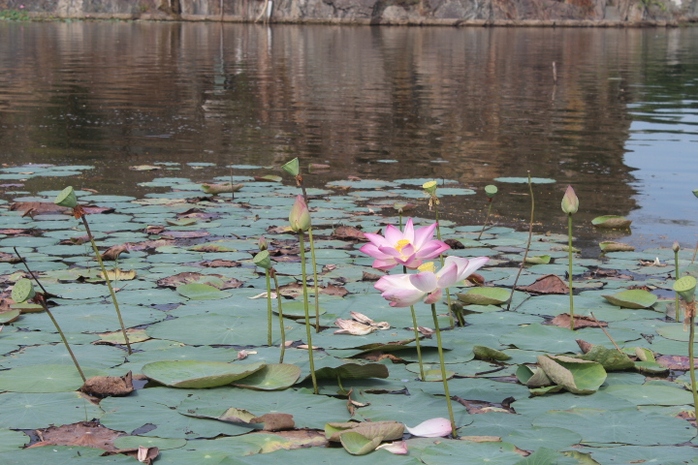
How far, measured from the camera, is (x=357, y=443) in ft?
5.81

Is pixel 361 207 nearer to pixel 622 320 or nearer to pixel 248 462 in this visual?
pixel 622 320

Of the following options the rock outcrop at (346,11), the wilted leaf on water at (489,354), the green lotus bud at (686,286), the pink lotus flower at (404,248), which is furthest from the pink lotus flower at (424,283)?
the rock outcrop at (346,11)

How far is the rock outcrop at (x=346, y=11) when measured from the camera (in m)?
42.2

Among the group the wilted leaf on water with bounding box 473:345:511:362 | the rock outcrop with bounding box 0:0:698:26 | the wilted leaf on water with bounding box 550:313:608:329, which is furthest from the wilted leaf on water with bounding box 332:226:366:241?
the rock outcrop with bounding box 0:0:698:26

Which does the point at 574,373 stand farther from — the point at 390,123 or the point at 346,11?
the point at 346,11

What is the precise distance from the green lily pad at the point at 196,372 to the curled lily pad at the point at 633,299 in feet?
4.34

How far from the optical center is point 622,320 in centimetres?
279

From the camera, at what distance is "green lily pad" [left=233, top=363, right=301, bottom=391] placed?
211cm

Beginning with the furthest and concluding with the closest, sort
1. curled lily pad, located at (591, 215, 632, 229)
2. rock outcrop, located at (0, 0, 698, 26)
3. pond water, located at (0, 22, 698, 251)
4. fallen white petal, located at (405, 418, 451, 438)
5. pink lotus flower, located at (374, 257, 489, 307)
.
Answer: rock outcrop, located at (0, 0, 698, 26) → pond water, located at (0, 22, 698, 251) → curled lily pad, located at (591, 215, 632, 229) → fallen white petal, located at (405, 418, 451, 438) → pink lotus flower, located at (374, 257, 489, 307)

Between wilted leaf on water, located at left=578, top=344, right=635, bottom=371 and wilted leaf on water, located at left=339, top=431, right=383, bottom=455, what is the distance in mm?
727

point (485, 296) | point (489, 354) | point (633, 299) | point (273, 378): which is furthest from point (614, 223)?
A: point (273, 378)

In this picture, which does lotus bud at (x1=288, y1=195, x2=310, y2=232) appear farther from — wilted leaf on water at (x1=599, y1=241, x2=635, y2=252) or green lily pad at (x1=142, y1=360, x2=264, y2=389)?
wilted leaf on water at (x1=599, y1=241, x2=635, y2=252)

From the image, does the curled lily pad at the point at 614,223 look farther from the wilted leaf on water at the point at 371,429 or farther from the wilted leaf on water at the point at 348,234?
the wilted leaf on water at the point at 371,429

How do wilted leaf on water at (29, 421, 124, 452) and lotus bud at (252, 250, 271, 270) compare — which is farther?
lotus bud at (252, 250, 271, 270)
